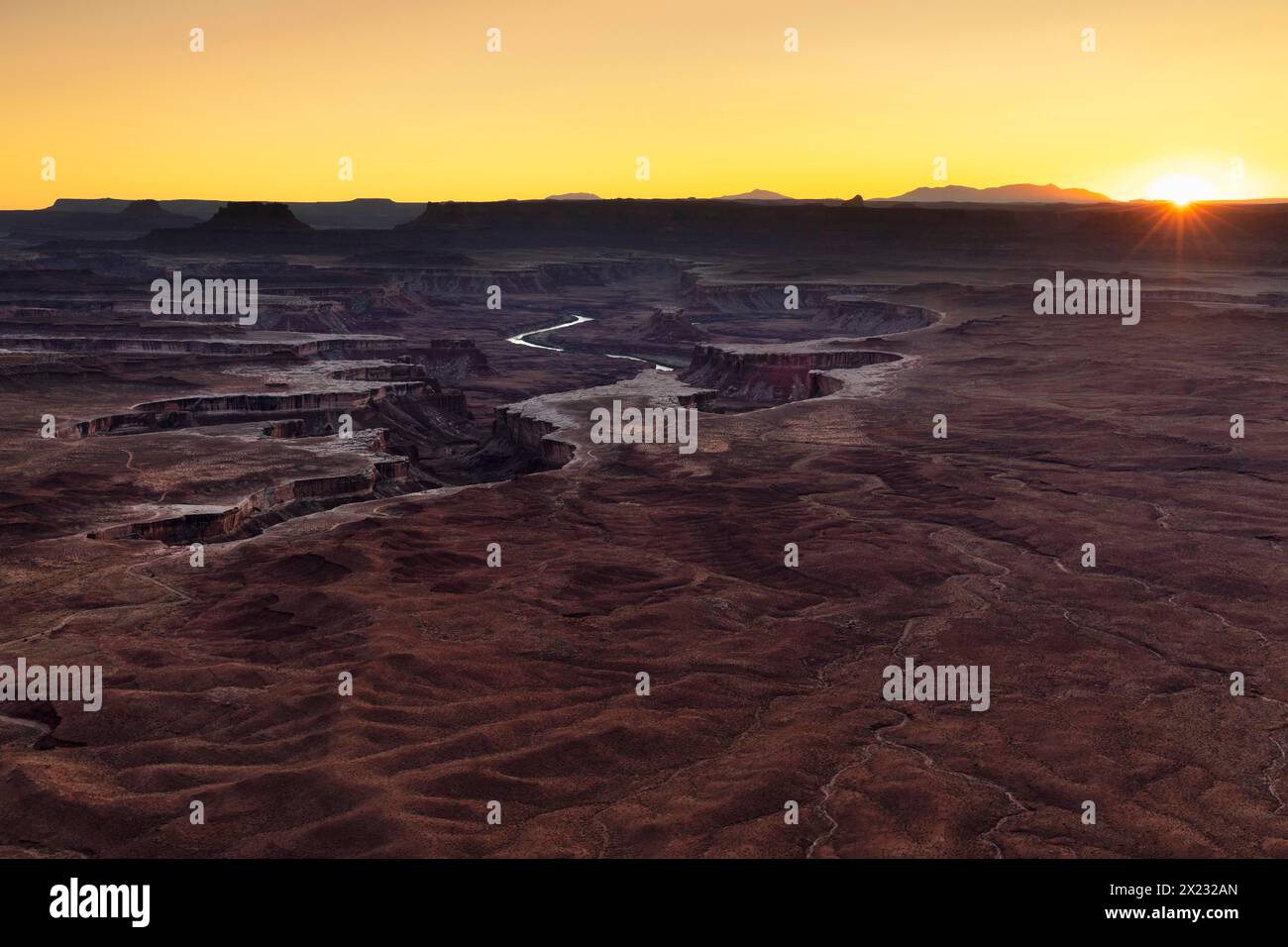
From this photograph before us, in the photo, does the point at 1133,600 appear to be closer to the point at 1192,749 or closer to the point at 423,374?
the point at 1192,749

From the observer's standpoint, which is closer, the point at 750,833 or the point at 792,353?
the point at 750,833

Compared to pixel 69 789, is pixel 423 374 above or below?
above

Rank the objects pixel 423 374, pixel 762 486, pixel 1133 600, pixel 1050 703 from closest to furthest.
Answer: pixel 1050 703, pixel 1133 600, pixel 762 486, pixel 423 374

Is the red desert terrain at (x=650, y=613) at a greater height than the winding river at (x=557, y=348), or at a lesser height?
lesser

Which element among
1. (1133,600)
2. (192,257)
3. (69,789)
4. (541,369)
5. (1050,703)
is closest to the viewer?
(69,789)

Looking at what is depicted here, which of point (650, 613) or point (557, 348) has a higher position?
point (557, 348)

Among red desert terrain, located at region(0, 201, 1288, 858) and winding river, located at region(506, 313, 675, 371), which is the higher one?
winding river, located at region(506, 313, 675, 371)

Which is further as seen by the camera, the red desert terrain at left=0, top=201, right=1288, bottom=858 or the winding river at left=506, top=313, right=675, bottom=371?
the winding river at left=506, top=313, right=675, bottom=371

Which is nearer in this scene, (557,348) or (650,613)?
(650,613)

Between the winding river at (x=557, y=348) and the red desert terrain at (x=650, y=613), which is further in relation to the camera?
the winding river at (x=557, y=348)
